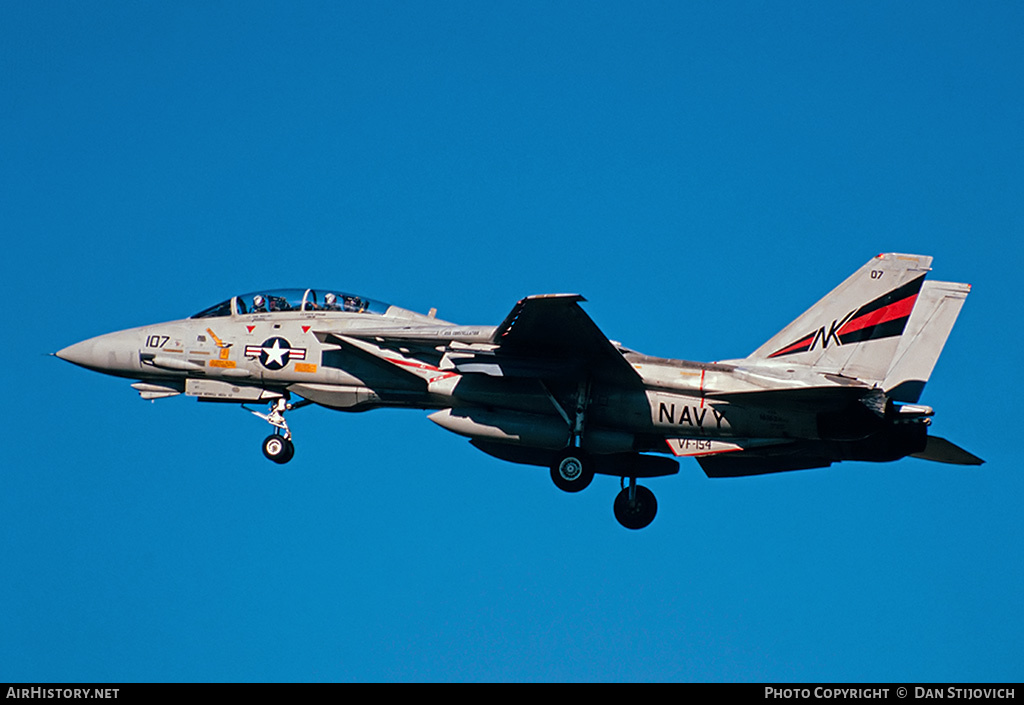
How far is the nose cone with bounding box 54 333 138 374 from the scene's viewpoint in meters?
20.2

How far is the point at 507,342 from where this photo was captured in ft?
58.0

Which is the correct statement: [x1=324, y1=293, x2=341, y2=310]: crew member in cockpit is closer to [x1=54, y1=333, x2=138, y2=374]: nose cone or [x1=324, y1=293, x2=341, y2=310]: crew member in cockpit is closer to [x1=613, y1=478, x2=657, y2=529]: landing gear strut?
[x1=54, y1=333, x2=138, y2=374]: nose cone

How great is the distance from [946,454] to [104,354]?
13218 mm

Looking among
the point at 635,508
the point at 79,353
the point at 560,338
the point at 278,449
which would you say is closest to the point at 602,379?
the point at 560,338

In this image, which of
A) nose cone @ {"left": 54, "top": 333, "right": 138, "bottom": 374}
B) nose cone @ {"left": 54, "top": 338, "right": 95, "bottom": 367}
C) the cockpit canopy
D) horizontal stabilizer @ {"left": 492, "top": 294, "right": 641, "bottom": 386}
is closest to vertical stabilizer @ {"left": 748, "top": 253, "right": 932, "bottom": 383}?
horizontal stabilizer @ {"left": 492, "top": 294, "right": 641, "bottom": 386}

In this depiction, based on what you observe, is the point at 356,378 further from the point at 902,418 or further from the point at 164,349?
the point at 902,418

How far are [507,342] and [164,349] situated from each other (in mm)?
5958

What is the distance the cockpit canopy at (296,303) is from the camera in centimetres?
1995

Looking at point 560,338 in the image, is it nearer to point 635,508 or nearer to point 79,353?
point 635,508

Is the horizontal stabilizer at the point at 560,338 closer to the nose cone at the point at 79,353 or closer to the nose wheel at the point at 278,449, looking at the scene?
the nose wheel at the point at 278,449

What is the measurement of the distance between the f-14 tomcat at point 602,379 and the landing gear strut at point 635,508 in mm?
22

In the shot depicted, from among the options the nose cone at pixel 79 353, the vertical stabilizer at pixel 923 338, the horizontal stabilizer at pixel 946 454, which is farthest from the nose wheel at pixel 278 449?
the horizontal stabilizer at pixel 946 454

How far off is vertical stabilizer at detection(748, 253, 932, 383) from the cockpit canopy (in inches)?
250
